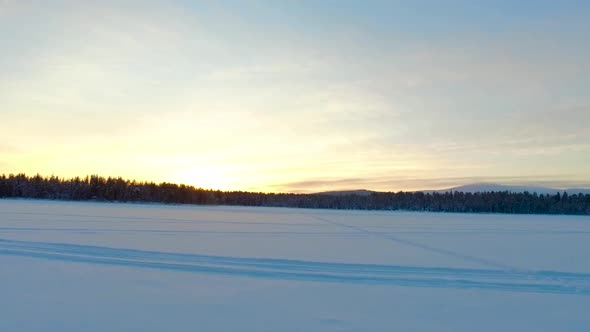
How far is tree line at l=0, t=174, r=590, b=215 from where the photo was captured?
66.1m

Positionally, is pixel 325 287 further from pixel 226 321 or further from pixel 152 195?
pixel 152 195

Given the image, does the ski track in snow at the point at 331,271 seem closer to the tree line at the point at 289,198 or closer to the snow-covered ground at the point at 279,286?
the snow-covered ground at the point at 279,286

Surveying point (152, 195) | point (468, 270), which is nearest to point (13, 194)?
point (152, 195)

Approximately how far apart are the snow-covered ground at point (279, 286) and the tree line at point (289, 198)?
58.7 meters

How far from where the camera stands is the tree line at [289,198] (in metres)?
66.1

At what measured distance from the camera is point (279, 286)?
25.8 ft

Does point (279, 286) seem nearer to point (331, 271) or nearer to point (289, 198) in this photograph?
point (331, 271)

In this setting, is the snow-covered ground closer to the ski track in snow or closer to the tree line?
the ski track in snow

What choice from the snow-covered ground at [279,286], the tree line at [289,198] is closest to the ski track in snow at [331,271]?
the snow-covered ground at [279,286]

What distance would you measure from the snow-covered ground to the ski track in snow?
0.02 m

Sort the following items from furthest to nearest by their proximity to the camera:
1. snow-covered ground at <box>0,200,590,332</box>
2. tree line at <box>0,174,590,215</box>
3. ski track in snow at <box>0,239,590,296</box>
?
tree line at <box>0,174,590,215</box>
ski track in snow at <box>0,239,590,296</box>
snow-covered ground at <box>0,200,590,332</box>

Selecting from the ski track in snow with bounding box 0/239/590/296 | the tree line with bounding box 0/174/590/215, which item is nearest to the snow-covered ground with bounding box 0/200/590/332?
the ski track in snow with bounding box 0/239/590/296

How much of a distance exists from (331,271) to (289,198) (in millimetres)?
81050

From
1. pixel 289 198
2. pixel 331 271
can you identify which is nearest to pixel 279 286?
pixel 331 271
